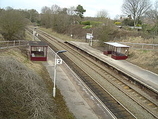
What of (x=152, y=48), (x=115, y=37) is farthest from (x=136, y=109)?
(x=115, y=37)

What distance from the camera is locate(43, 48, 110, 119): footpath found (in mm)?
10308

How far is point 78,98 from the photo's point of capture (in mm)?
12250

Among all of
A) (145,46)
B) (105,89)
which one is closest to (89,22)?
(145,46)

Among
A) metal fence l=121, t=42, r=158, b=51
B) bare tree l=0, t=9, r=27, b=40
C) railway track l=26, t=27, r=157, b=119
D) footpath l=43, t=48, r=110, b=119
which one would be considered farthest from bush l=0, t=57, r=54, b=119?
metal fence l=121, t=42, r=158, b=51

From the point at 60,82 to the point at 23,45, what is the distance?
13579mm

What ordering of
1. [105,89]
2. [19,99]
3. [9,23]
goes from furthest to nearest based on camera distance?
[9,23] < [105,89] < [19,99]

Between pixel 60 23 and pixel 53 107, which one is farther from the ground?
pixel 60 23

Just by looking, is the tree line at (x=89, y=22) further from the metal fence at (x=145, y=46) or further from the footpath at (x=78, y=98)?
the footpath at (x=78, y=98)

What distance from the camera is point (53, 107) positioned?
390 inches

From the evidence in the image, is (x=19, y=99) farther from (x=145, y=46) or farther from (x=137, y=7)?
(x=137, y=7)

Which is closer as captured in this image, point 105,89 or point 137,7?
point 105,89

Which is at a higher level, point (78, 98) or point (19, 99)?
point (19, 99)

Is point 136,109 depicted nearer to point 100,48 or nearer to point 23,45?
point 23,45

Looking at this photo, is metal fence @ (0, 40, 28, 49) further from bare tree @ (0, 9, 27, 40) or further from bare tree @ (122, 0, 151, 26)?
bare tree @ (122, 0, 151, 26)
